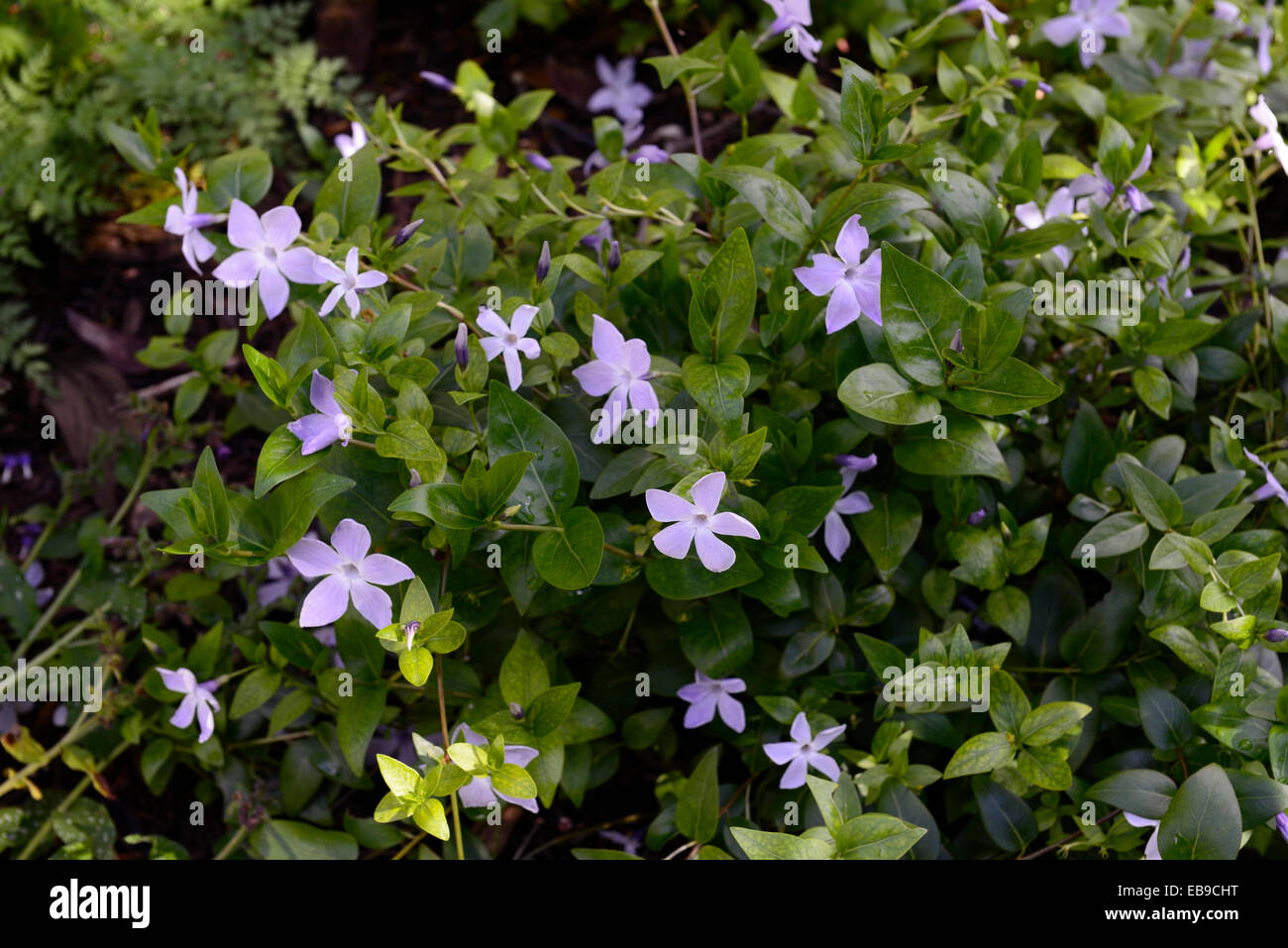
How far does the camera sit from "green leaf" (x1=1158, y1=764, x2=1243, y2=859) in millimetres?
1473

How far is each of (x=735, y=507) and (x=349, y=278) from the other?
72cm

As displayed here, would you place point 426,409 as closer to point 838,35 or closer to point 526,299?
point 526,299

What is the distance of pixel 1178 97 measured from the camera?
237 centimetres

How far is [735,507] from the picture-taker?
1.55 metres

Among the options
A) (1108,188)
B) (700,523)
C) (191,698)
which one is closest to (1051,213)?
(1108,188)

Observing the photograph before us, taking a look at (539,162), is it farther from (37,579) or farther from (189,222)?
(37,579)

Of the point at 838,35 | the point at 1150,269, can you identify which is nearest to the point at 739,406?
the point at 1150,269

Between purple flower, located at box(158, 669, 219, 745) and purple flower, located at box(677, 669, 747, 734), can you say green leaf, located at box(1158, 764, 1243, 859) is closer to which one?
purple flower, located at box(677, 669, 747, 734)

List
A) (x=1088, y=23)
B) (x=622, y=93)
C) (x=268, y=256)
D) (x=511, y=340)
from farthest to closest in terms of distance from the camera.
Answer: (x=622, y=93) → (x=1088, y=23) → (x=268, y=256) → (x=511, y=340)

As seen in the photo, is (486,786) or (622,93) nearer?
(486,786)

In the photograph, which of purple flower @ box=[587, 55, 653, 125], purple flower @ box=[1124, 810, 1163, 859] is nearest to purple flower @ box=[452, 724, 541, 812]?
purple flower @ box=[1124, 810, 1163, 859]

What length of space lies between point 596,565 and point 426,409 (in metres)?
0.36

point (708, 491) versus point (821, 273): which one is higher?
point (821, 273)
